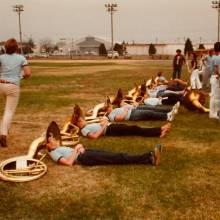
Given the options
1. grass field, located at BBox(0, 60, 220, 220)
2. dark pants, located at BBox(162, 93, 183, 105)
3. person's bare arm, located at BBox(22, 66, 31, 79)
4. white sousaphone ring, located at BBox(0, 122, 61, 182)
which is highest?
person's bare arm, located at BBox(22, 66, 31, 79)

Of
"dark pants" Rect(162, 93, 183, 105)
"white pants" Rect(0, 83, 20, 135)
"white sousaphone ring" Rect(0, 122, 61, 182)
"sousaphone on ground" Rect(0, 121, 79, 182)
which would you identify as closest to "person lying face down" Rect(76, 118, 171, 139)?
"sousaphone on ground" Rect(0, 121, 79, 182)

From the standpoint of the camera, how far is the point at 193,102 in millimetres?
13047

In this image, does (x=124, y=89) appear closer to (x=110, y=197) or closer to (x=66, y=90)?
(x=66, y=90)

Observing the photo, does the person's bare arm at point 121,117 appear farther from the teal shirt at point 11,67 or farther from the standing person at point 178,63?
the standing person at point 178,63

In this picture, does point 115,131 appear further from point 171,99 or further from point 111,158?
point 171,99

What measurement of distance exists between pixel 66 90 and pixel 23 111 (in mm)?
6922

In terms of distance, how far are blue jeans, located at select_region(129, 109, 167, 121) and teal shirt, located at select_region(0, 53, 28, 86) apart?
11.3ft

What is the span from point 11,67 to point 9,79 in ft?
0.80

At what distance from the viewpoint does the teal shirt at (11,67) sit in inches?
348

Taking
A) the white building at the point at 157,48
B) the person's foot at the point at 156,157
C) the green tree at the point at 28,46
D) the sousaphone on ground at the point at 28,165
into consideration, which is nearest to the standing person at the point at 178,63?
the sousaphone on ground at the point at 28,165

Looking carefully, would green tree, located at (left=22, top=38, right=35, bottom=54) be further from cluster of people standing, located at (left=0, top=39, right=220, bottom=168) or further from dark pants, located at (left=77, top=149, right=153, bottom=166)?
dark pants, located at (left=77, top=149, right=153, bottom=166)

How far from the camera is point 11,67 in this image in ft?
29.0

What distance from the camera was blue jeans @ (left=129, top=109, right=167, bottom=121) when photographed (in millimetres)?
11164

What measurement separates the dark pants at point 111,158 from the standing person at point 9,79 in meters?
2.18
